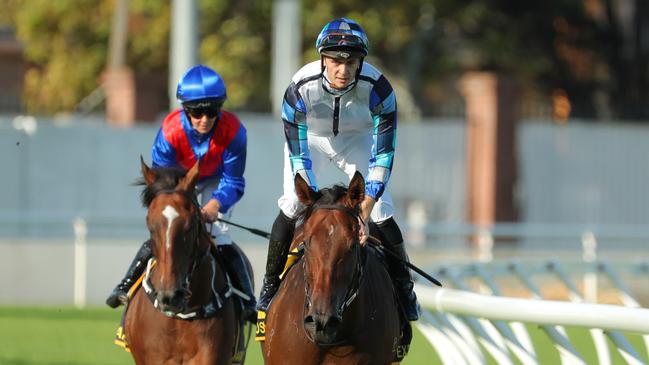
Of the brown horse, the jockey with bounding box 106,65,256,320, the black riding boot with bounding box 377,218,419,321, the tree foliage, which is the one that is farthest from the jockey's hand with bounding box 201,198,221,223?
the tree foliage

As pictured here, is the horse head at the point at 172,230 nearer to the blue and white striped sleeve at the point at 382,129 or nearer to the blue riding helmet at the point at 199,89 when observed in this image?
the blue riding helmet at the point at 199,89

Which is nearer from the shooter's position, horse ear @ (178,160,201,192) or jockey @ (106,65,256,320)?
horse ear @ (178,160,201,192)

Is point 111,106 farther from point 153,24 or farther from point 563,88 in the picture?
point 563,88

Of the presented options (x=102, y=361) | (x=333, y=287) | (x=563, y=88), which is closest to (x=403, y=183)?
(x=563, y=88)

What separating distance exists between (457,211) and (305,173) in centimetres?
1616

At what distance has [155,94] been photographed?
73.3ft

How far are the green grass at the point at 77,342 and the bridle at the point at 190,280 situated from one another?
378 cm

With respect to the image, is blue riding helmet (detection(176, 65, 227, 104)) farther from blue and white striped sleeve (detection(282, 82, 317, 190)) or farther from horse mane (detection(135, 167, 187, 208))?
blue and white striped sleeve (detection(282, 82, 317, 190))

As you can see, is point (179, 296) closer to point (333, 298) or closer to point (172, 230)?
point (172, 230)

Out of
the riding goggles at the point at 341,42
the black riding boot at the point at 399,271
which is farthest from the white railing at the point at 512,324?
the riding goggles at the point at 341,42

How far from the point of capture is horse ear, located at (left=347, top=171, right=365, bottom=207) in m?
6.45

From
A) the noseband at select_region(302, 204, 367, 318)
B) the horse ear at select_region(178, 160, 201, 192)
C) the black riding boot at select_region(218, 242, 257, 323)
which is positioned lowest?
the black riding boot at select_region(218, 242, 257, 323)

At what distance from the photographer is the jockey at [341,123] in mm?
6915

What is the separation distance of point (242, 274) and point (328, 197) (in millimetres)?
1852
